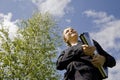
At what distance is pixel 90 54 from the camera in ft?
12.7

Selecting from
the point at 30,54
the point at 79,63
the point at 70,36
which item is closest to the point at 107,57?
the point at 79,63

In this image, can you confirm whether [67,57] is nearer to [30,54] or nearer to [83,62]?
[83,62]

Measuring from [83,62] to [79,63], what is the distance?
53mm

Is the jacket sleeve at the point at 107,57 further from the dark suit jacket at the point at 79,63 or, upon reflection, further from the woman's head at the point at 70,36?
the woman's head at the point at 70,36

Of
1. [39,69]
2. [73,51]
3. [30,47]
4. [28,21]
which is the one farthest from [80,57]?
[28,21]

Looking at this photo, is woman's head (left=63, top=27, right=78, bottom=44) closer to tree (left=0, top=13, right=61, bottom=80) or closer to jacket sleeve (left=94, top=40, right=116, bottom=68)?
jacket sleeve (left=94, top=40, right=116, bottom=68)

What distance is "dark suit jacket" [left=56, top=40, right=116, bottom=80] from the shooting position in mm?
3775

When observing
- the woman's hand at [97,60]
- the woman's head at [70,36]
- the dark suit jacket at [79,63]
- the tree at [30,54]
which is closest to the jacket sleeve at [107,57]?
the dark suit jacket at [79,63]

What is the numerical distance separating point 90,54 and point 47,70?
17.5 metres

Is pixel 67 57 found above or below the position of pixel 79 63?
above

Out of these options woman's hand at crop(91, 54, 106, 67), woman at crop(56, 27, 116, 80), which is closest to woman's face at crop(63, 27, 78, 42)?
woman at crop(56, 27, 116, 80)

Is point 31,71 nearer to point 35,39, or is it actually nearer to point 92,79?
point 35,39

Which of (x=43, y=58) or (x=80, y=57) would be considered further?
(x=43, y=58)

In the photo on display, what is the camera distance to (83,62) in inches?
153
